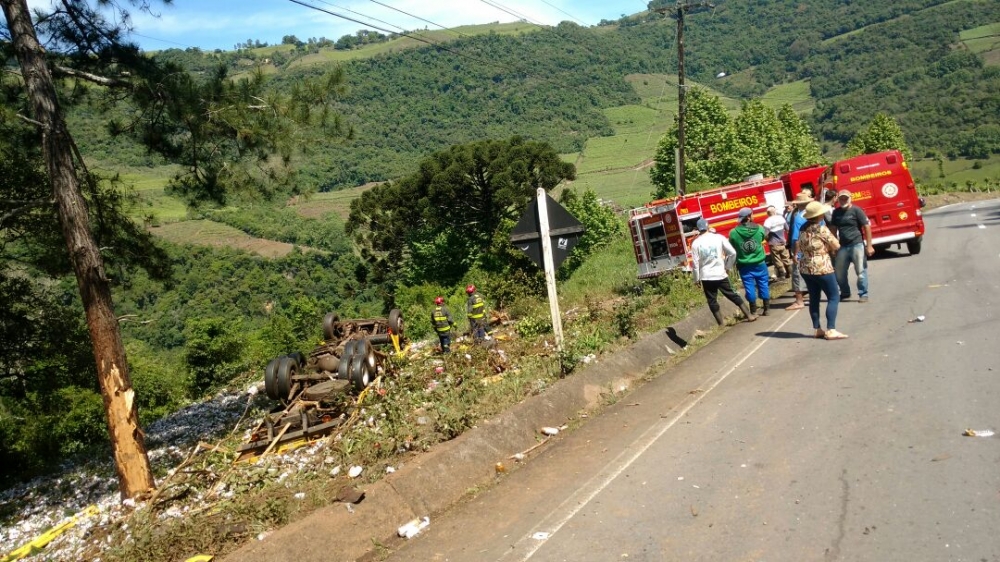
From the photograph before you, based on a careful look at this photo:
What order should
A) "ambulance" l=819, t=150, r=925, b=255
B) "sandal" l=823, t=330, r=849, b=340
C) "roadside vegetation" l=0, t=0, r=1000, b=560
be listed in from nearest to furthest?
"roadside vegetation" l=0, t=0, r=1000, b=560, "sandal" l=823, t=330, r=849, b=340, "ambulance" l=819, t=150, r=925, b=255

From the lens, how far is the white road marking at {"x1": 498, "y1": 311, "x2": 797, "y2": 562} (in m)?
5.36

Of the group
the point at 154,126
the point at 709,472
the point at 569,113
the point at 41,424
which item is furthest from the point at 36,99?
the point at 569,113

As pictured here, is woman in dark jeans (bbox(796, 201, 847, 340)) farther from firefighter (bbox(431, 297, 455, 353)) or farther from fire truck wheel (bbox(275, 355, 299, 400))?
firefighter (bbox(431, 297, 455, 353))

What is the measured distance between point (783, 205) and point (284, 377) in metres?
16.0

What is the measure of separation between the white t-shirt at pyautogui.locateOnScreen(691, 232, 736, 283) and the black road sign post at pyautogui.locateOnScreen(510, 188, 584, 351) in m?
3.15

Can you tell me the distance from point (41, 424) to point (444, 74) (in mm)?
143621

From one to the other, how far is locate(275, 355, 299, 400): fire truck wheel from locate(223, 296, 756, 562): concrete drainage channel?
18.9ft

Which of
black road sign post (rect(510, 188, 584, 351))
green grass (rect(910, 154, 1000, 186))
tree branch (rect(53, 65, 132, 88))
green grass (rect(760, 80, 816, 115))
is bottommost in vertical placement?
green grass (rect(910, 154, 1000, 186))

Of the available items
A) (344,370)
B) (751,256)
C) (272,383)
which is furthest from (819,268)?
(272,383)

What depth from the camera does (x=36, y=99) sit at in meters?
9.17

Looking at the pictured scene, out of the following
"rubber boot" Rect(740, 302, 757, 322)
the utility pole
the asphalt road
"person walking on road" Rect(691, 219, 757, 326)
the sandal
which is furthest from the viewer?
the utility pole

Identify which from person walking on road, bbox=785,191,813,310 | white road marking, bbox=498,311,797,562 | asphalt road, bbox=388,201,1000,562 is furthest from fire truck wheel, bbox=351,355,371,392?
person walking on road, bbox=785,191,813,310

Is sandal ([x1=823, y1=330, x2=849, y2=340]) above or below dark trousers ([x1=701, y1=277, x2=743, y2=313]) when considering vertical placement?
below

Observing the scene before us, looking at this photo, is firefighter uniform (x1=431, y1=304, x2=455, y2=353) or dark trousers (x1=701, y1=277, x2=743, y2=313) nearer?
dark trousers (x1=701, y1=277, x2=743, y2=313)
